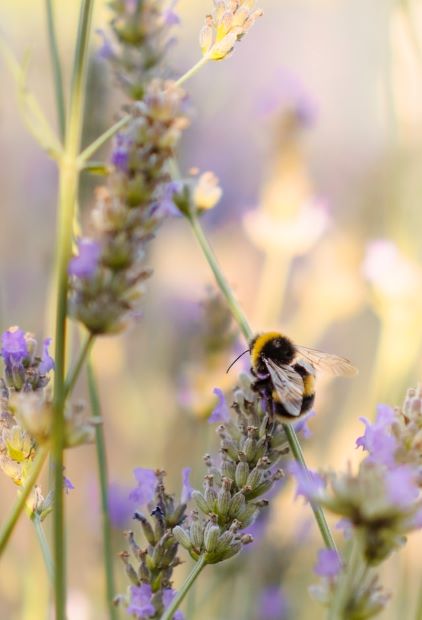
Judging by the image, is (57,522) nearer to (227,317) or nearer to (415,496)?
(415,496)

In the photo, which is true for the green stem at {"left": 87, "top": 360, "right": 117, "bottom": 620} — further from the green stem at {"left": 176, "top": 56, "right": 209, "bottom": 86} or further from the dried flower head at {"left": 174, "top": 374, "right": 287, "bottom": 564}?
the green stem at {"left": 176, "top": 56, "right": 209, "bottom": 86}

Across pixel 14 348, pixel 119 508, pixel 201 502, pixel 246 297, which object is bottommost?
pixel 201 502

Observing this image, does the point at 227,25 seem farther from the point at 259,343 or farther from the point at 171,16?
the point at 259,343

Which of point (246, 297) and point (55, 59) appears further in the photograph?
point (246, 297)

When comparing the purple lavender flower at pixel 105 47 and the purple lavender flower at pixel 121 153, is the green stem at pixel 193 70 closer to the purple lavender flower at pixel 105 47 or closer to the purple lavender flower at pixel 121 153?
the purple lavender flower at pixel 121 153

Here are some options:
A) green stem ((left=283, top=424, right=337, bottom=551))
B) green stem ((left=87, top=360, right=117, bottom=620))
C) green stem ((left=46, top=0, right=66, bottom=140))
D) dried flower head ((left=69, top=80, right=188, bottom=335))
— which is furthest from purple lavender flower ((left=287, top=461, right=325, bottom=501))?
green stem ((left=46, top=0, right=66, bottom=140))

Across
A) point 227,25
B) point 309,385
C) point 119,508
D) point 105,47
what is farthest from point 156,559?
point 119,508

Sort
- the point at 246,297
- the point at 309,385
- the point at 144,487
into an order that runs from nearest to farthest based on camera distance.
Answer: the point at 144,487 → the point at 309,385 → the point at 246,297
